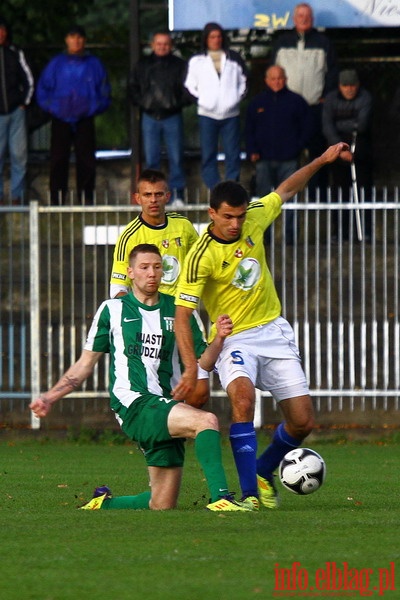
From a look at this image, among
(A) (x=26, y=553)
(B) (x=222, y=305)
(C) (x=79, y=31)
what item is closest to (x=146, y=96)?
(C) (x=79, y=31)

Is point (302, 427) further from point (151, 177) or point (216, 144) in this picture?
point (216, 144)

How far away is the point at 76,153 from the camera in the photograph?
55.3ft

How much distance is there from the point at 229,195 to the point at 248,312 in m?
0.87

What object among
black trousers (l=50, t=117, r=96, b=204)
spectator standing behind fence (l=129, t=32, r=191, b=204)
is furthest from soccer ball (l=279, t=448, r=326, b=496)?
black trousers (l=50, t=117, r=96, b=204)

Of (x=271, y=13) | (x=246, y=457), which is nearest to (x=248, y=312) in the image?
(x=246, y=457)

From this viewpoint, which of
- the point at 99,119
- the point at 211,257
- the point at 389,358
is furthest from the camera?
the point at 99,119

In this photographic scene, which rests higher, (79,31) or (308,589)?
(79,31)

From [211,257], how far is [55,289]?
270 inches

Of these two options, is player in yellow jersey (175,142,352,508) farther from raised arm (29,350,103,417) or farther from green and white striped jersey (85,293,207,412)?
raised arm (29,350,103,417)

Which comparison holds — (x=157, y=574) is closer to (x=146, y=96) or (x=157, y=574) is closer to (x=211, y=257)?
(x=211, y=257)

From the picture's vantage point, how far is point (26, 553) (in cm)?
709

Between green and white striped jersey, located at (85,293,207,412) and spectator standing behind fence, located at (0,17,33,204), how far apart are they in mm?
7453

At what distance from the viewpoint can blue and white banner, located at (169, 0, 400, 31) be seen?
1723 centimetres

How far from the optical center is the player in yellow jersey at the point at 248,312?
9305 millimetres
